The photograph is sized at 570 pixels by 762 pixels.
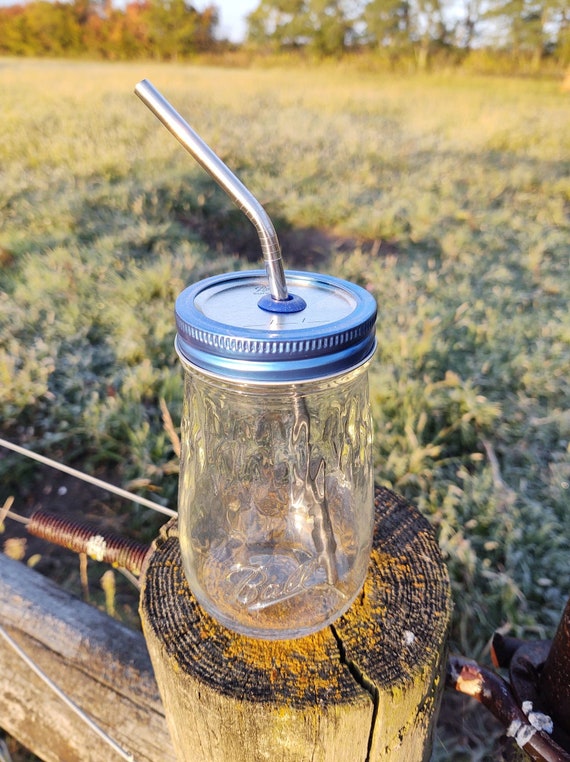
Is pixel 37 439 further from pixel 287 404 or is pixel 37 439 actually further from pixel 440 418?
pixel 287 404

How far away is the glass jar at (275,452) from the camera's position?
2.39 ft

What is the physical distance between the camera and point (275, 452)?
1.08 metres

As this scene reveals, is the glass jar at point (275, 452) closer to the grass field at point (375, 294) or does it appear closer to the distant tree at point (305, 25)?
the grass field at point (375, 294)

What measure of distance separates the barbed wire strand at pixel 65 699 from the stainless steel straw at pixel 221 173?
111cm

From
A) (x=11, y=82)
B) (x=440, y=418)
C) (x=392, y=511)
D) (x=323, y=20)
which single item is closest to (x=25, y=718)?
(x=392, y=511)

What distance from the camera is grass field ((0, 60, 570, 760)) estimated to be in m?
2.43

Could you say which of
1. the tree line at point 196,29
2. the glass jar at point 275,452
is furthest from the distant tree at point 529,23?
the glass jar at point 275,452

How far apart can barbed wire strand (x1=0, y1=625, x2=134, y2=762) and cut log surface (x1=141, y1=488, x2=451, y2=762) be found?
0.34m

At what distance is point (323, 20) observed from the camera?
31.8 meters

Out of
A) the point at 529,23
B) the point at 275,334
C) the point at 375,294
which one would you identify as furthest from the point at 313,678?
the point at 529,23

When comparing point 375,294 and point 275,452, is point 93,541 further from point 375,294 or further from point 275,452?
point 375,294

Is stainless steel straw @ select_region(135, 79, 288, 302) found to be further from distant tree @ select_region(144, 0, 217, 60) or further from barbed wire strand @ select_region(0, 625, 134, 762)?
distant tree @ select_region(144, 0, 217, 60)

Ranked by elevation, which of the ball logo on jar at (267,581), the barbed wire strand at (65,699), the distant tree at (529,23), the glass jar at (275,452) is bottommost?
the barbed wire strand at (65,699)

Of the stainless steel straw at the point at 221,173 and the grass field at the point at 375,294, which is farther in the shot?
the grass field at the point at 375,294
